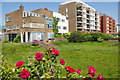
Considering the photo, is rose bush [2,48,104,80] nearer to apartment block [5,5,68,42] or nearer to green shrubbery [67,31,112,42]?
green shrubbery [67,31,112,42]

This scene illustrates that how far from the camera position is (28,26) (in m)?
25.2

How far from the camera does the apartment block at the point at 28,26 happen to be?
25.5 m

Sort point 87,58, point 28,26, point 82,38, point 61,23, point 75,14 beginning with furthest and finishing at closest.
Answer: point 75,14 → point 61,23 → point 28,26 → point 82,38 → point 87,58

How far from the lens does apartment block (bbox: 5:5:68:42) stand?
25.5 meters

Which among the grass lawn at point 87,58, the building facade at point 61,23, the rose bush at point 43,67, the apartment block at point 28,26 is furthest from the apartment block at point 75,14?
the rose bush at point 43,67

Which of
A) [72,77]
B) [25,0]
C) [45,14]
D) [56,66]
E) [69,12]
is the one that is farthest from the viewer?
[69,12]

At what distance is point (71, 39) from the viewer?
23.7 meters

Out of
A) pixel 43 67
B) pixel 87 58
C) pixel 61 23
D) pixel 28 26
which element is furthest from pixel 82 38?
pixel 43 67

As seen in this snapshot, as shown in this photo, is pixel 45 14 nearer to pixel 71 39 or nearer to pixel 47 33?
pixel 47 33

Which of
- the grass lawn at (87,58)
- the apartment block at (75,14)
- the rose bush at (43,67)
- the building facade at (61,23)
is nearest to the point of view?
the rose bush at (43,67)

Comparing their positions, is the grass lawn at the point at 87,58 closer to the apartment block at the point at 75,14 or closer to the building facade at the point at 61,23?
the building facade at the point at 61,23

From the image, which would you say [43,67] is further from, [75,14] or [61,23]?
[75,14]

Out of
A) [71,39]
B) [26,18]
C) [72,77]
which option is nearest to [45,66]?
[72,77]

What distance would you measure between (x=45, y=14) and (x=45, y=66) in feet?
108
